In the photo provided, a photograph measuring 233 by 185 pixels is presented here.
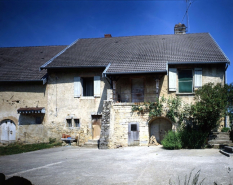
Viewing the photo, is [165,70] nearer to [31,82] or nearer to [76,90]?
[76,90]

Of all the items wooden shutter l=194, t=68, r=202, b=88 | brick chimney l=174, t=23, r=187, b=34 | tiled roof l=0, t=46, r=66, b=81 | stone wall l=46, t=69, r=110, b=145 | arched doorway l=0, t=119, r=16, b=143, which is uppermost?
brick chimney l=174, t=23, r=187, b=34

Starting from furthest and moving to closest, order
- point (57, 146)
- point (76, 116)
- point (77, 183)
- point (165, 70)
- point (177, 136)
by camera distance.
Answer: point (76, 116), point (57, 146), point (165, 70), point (177, 136), point (77, 183)

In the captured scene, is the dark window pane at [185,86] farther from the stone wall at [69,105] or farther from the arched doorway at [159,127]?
the stone wall at [69,105]

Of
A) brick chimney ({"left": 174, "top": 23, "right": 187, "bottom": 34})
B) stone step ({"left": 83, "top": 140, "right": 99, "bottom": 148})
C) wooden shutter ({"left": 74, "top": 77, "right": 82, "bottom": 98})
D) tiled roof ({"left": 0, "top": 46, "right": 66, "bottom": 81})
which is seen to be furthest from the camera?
brick chimney ({"left": 174, "top": 23, "right": 187, "bottom": 34})

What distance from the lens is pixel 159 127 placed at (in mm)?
14250

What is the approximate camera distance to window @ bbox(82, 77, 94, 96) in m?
16.0

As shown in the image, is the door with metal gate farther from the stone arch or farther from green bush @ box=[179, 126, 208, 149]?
green bush @ box=[179, 126, 208, 149]

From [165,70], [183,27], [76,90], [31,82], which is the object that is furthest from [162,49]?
[31,82]

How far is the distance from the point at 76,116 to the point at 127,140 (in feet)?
13.6

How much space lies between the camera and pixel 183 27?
66.1 ft

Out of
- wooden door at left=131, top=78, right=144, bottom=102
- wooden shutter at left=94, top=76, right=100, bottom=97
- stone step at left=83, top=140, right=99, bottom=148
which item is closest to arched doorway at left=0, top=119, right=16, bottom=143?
stone step at left=83, top=140, right=99, bottom=148

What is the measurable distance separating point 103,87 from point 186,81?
18.3 feet

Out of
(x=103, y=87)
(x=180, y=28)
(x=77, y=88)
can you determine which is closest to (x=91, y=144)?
(x=103, y=87)

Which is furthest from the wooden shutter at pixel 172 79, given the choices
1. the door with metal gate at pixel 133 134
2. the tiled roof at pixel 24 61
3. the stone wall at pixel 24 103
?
the tiled roof at pixel 24 61
